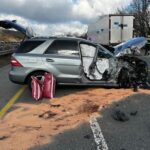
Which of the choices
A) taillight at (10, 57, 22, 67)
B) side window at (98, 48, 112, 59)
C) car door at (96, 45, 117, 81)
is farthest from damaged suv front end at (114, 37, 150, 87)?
taillight at (10, 57, 22, 67)

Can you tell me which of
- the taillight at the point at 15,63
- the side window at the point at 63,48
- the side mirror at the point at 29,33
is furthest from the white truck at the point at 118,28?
the taillight at the point at 15,63

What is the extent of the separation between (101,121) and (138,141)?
4.86ft

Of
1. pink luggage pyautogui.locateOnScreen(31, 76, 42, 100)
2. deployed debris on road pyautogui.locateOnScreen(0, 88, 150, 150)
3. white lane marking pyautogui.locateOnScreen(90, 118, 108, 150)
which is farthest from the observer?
pink luggage pyautogui.locateOnScreen(31, 76, 42, 100)

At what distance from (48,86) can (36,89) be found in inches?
13.0

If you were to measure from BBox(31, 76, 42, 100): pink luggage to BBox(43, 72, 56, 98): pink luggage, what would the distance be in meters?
0.14

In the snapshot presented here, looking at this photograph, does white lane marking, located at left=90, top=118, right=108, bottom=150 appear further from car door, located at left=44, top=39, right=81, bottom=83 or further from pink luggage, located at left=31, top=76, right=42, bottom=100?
car door, located at left=44, top=39, right=81, bottom=83

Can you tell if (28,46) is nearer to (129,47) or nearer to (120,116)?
(129,47)

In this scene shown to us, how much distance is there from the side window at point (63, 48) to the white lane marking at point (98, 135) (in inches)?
148

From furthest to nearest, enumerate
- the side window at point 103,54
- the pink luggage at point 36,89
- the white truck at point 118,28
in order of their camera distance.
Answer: the white truck at point 118,28 < the side window at point 103,54 < the pink luggage at point 36,89

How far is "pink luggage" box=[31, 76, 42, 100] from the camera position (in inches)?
421

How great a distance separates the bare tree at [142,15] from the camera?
73875mm

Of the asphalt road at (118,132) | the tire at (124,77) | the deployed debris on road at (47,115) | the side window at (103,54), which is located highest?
the side window at (103,54)

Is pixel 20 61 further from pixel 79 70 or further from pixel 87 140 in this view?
pixel 87 140

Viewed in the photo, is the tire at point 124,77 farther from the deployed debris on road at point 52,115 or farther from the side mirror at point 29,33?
the side mirror at point 29,33
